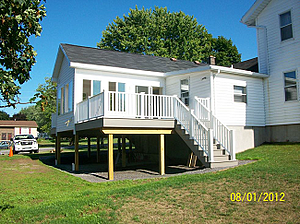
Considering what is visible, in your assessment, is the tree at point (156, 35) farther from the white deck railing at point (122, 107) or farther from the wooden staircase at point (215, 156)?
the wooden staircase at point (215, 156)

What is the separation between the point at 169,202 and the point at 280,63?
1175 centimetres

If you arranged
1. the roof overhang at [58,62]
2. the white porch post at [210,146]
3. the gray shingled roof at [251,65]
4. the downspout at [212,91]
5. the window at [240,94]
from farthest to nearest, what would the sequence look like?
1. the gray shingled roof at [251,65]
2. the roof overhang at [58,62]
3. the window at [240,94]
4. the downspout at [212,91]
5. the white porch post at [210,146]

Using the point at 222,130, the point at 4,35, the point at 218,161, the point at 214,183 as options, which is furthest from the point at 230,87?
the point at 4,35

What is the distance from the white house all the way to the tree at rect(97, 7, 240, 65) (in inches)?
752

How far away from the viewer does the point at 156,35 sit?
1496 inches

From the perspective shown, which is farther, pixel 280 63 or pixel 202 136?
pixel 280 63

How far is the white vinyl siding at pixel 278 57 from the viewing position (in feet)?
48.5

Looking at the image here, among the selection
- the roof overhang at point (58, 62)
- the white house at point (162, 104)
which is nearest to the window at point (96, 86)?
the white house at point (162, 104)

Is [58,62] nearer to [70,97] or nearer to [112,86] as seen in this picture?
[70,97]

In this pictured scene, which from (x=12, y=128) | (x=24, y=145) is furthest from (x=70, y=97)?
(x=12, y=128)

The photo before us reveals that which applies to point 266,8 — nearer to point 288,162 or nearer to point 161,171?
point 288,162

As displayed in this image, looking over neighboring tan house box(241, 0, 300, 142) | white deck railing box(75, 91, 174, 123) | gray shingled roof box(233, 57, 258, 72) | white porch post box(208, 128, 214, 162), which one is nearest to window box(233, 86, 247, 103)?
neighboring tan house box(241, 0, 300, 142)

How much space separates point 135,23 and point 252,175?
1313 inches

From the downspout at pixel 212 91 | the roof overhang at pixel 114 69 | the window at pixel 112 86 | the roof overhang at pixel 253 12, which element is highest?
the roof overhang at pixel 253 12
